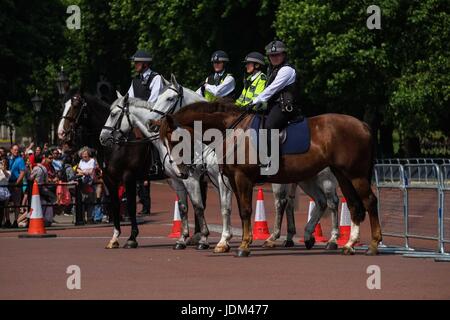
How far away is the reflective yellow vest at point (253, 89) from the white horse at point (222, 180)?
715mm

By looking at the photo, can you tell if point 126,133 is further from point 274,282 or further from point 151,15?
point 151,15

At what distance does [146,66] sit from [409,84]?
2955cm

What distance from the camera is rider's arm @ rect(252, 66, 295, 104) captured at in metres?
18.0

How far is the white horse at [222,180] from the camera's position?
19.1m

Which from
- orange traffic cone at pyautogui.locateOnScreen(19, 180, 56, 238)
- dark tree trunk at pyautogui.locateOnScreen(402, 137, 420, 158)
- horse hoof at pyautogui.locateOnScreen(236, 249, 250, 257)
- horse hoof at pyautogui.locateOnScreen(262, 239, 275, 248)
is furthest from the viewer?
dark tree trunk at pyautogui.locateOnScreen(402, 137, 420, 158)

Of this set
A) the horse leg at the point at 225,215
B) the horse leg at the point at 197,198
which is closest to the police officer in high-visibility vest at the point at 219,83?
the horse leg at the point at 197,198

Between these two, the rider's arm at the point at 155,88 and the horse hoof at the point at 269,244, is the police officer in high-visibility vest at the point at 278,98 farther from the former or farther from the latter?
the rider's arm at the point at 155,88

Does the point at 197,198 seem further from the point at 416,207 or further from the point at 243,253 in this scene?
the point at 416,207

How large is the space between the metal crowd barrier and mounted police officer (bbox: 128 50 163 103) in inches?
153

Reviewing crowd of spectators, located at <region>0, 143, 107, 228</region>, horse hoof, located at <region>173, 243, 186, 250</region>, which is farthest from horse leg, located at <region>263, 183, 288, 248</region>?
crowd of spectators, located at <region>0, 143, 107, 228</region>

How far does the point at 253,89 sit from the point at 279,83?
1706 mm

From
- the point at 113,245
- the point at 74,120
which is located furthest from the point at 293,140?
the point at 74,120

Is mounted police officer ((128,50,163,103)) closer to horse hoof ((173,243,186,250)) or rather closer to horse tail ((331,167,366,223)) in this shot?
horse hoof ((173,243,186,250))

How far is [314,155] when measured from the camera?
1814cm
